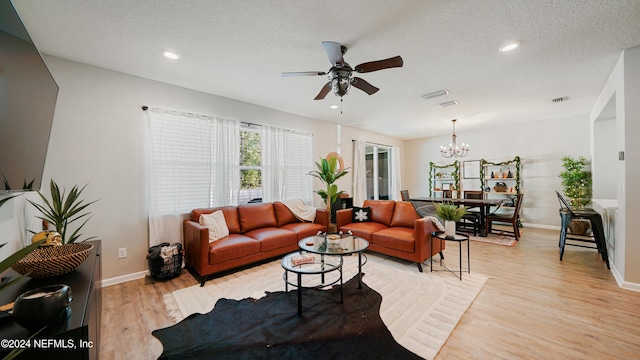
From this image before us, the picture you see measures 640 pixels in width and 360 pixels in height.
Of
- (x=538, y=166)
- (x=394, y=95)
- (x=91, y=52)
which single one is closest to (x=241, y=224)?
(x=91, y=52)

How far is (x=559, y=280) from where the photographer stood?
9.40 feet

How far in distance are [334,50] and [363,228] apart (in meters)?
2.68

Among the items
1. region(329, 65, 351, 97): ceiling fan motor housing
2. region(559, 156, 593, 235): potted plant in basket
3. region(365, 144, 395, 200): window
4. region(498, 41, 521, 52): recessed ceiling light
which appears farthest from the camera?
region(365, 144, 395, 200): window

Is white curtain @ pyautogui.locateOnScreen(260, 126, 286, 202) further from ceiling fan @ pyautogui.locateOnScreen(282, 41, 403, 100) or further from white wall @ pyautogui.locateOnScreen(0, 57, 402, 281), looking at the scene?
ceiling fan @ pyautogui.locateOnScreen(282, 41, 403, 100)

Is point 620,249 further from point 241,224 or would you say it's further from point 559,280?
point 241,224

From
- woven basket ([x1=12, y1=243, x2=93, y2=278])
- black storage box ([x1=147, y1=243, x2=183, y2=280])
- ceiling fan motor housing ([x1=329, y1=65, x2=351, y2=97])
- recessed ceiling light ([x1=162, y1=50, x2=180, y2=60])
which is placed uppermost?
recessed ceiling light ([x1=162, y1=50, x2=180, y2=60])

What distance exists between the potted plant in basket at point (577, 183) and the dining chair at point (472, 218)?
1560mm

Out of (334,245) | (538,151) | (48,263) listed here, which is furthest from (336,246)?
(538,151)

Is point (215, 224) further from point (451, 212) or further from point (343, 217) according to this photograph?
point (451, 212)

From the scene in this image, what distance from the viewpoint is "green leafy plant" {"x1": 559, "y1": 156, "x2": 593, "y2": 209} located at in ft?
15.8

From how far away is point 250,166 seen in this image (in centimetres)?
421

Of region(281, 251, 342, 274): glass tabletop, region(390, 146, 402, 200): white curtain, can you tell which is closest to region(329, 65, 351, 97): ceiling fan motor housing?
region(281, 251, 342, 274): glass tabletop

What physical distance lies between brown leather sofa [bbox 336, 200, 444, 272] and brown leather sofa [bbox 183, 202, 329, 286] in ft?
2.18

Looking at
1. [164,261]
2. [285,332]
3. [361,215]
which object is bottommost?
[285,332]
